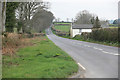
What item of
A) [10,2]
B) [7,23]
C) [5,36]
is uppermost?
[10,2]

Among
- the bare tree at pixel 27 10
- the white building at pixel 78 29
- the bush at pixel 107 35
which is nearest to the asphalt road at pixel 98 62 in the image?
the bush at pixel 107 35

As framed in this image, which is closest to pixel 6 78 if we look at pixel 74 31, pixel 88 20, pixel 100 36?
pixel 100 36

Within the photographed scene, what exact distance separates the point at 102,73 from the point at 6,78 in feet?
13.0

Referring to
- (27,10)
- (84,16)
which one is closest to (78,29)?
(84,16)

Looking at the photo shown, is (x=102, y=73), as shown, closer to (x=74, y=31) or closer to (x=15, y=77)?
(x=15, y=77)

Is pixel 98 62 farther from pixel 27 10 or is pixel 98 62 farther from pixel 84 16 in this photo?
pixel 84 16

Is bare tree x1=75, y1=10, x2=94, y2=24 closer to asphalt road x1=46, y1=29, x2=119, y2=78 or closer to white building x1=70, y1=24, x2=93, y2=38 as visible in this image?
white building x1=70, y1=24, x2=93, y2=38

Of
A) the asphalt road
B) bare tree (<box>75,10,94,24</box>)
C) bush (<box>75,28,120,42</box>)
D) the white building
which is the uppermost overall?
bare tree (<box>75,10,94,24</box>)

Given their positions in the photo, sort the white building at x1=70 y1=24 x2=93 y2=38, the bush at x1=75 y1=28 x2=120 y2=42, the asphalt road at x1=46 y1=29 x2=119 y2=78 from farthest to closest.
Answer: the white building at x1=70 y1=24 x2=93 y2=38, the bush at x1=75 y1=28 x2=120 y2=42, the asphalt road at x1=46 y1=29 x2=119 y2=78

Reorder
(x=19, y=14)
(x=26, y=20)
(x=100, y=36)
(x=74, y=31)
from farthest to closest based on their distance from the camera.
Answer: (x=74, y=31) → (x=26, y=20) → (x=19, y=14) → (x=100, y=36)

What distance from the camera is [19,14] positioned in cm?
3469

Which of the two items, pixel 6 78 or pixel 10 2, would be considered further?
pixel 10 2

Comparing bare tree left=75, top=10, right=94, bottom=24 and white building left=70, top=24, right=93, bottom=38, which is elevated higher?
bare tree left=75, top=10, right=94, bottom=24

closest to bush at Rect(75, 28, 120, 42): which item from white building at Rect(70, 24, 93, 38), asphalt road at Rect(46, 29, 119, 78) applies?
asphalt road at Rect(46, 29, 119, 78)
